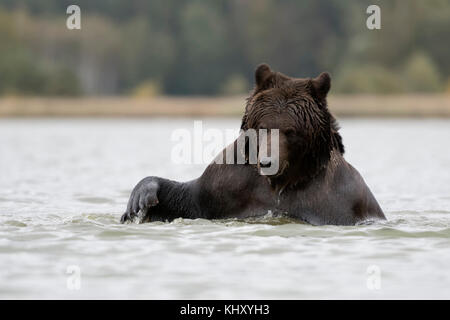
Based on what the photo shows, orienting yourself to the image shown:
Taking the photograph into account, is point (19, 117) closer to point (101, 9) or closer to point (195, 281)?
point (195, 281)

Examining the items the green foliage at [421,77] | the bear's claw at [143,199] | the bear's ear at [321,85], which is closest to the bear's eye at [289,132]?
the bear's ear at [321,85]

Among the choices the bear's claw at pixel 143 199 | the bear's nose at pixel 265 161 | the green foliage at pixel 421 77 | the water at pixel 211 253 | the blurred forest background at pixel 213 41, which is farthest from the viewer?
the blurred forest background at pixel 213 41

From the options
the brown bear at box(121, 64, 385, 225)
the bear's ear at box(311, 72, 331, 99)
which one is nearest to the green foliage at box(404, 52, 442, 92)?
the brown bear at box(121, 64, 385, 225)

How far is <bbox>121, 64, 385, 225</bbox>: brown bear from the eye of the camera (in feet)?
26.2

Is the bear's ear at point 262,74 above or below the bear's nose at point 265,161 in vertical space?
above

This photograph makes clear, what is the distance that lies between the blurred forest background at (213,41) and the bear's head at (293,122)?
65570 mm

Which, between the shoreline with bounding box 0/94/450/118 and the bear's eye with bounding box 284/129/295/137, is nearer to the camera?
the bear's eye with bounding box 284/129/295/137

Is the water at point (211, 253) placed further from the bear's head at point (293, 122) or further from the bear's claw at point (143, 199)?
the bear's head at point (293, 122)

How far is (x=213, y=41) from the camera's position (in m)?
89.2

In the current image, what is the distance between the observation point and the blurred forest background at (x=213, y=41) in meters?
79.2

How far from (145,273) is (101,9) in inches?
3637

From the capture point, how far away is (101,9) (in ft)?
318

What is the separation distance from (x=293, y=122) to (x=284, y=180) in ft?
1.94

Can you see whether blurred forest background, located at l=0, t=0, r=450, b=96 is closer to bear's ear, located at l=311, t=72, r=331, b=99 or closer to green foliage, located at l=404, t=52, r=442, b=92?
green foliage, located at l=404, t=52, r=442, b=92
